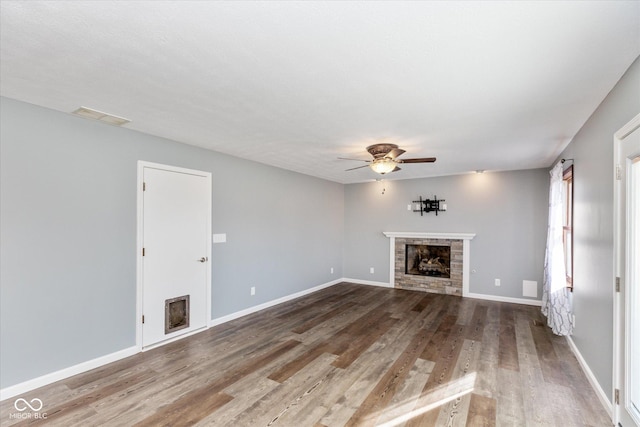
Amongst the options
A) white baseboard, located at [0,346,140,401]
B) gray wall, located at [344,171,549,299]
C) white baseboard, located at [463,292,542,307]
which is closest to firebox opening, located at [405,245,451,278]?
gray wall, located at [344,171,549,299]

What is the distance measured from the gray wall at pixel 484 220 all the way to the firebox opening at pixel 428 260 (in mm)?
468

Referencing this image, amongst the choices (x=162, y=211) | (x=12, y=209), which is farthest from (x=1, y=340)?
(x=162, y=211)

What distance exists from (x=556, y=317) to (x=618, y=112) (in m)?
2.75

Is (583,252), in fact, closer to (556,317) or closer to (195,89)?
(556,317)

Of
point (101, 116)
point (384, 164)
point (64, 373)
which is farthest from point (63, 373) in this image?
point (384, 164)

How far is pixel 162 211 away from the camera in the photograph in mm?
3598

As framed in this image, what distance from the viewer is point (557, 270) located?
3.77 meters

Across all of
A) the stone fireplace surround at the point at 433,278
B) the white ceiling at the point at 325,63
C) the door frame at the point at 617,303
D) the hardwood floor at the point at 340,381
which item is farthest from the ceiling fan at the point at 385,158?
the stone fireplace surround at the point at 433,278

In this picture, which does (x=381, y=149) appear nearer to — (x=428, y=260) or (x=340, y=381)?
(x=340, y=381)

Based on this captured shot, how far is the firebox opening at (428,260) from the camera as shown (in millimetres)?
6415

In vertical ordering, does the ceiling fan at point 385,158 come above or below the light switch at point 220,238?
above

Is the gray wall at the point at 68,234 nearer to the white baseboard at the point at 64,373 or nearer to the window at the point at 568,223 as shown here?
the white baseboard at the point at 64,373

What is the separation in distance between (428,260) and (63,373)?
621cm

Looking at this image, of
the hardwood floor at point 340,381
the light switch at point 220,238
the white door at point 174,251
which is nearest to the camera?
the hardwood floor at point 340,381
